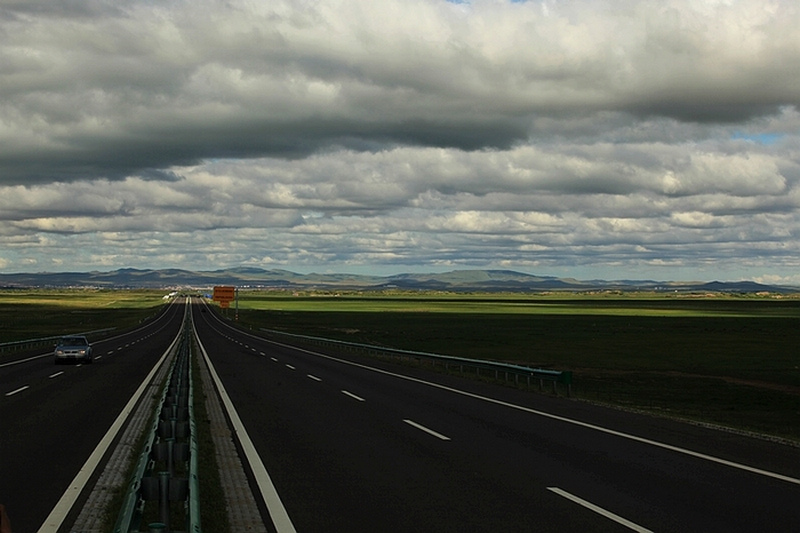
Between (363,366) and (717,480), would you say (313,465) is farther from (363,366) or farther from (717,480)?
(363,366)

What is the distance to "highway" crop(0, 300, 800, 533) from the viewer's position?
972cm

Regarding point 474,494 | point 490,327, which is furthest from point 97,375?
point 490,327

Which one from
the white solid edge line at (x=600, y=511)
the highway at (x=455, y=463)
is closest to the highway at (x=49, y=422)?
the highway at (x=455, y=463)

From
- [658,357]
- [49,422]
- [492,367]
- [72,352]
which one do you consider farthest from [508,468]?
[658,357]

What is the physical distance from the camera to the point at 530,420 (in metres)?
19.2

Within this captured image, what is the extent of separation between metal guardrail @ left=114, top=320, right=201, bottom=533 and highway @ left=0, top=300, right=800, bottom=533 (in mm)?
1125

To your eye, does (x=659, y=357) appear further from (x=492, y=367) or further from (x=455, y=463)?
(x=455, y=463)

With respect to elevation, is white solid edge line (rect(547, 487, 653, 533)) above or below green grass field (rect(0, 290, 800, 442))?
above

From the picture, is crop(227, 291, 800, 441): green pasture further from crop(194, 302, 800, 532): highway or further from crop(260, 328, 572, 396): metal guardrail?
crop(194, 302, 800, 532): highway

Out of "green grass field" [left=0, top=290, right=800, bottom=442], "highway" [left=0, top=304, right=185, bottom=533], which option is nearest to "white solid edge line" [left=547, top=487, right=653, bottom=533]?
"highway" [left=0, top=304, right=185, bottom=533]

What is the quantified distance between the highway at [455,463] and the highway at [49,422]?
0.16ft

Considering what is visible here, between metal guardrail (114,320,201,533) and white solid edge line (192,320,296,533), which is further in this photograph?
white solid edge line (192,320,296,533)

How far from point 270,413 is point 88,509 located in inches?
409

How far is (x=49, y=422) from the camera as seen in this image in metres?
18.5
